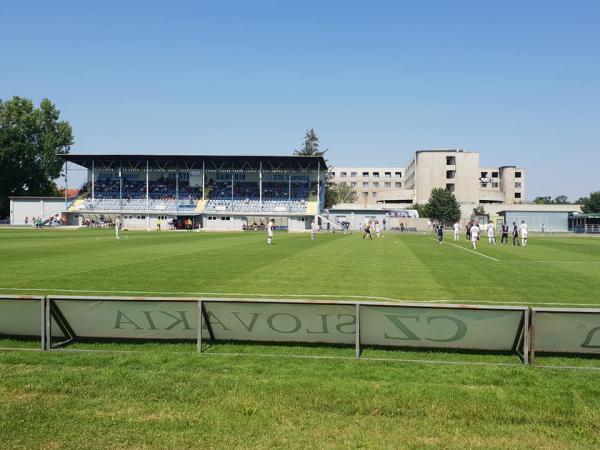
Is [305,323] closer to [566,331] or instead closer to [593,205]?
Answer: [566,331]

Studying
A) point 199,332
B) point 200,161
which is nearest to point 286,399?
point 199,332

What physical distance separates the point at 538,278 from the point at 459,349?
39.6 feet

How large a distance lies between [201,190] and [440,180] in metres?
58.0

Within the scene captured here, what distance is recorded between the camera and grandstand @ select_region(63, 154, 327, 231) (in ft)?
273

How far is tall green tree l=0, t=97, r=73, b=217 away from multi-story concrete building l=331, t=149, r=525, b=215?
62.0 meters

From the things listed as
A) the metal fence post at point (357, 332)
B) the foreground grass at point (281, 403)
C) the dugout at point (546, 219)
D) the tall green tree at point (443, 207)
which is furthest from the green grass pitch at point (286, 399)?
the tall green tree at point (443, 207)

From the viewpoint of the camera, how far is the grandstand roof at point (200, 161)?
84188 mm

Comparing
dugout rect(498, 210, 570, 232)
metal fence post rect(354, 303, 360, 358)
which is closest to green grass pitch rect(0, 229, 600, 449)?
metal fence post rect(354, 303, 360, 358)

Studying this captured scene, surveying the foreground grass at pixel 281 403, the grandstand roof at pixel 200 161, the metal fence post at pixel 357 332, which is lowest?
the foreground grass at pixel 281 403

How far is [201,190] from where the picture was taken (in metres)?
88.7

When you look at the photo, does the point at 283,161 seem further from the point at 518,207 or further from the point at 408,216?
the point at 518,207

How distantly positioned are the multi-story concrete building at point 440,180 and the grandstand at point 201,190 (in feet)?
113

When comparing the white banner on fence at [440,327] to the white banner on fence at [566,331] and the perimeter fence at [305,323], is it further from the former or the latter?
the white banner on fence at [566,331]

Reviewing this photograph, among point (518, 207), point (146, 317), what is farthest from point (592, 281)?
point (518, 207)
